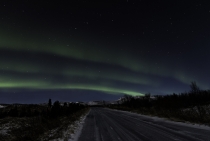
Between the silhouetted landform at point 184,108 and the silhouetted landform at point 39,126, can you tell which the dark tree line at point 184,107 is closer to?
the silhouetted landform at point 184,108

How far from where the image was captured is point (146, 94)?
447ft

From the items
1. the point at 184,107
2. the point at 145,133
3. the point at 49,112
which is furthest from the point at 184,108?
the point at 145,133

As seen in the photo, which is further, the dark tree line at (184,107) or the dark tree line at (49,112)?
the dark tree line at (49,112)

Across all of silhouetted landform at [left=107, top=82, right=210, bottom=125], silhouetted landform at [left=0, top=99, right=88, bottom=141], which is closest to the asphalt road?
silhouetted landform at [left=0, top=99, right=88, bottom=141]

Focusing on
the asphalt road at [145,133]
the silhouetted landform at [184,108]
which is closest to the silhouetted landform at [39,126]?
the asphalt road at [145,133]

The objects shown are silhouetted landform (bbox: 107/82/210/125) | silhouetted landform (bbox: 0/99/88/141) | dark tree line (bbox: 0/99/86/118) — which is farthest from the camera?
Answer: dark tree line (bbox: 0/99/86/118)

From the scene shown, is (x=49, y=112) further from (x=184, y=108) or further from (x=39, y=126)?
(x=184, y=108)

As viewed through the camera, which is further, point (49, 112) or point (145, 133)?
point (49, 112)

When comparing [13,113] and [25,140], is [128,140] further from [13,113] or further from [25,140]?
[13,113]

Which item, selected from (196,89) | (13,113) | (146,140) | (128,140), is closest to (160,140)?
(146,140)

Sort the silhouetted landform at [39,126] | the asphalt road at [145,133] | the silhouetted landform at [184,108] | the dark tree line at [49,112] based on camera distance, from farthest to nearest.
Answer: the dark tree line at [49,112] < the silhouetted landform at [184,108] < the silhouetted landform at [39,126] < the asphalt road at [145,133]

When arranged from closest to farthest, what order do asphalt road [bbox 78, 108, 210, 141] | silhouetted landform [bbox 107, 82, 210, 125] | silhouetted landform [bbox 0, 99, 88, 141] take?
asphalt road [bbox 78, 108, 210, 141]
silhouetted landform [bbox 0, 99, 88, 141]
silhouetted landform [bbox 107, 82, 210, 125]

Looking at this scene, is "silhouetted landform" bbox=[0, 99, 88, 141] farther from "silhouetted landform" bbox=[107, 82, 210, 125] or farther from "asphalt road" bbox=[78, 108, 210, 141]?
"silhouetted landform" bbox=[107, 82, 210, 125]

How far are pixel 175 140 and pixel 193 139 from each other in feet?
3.86
